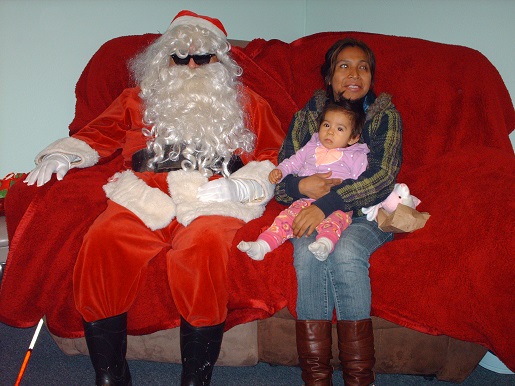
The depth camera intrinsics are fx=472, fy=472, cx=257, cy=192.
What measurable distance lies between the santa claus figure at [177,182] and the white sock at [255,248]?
4.2 inches

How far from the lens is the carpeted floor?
6.39 feet

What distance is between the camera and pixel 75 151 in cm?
213

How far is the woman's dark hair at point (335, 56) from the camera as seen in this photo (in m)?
2.16

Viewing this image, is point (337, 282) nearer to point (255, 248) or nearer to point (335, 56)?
point (255, 248)

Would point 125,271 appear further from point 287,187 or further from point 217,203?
point 287,187

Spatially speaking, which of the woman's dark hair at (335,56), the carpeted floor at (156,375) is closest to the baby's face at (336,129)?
the woman's dark hair at (335,56)

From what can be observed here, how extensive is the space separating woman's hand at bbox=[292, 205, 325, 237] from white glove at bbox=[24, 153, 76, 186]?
1.03m

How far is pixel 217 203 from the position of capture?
1.91 m

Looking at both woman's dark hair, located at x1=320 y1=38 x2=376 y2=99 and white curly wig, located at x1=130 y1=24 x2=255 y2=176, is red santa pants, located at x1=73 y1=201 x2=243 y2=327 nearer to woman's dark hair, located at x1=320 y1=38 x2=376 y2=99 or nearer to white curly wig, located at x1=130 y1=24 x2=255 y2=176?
white curly wig, located at x1=130 y1=24 x2=255 y2=176

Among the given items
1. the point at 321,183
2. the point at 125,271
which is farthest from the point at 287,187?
the point at 125,271

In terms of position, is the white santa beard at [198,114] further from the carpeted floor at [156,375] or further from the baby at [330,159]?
the carpeted floor at [156,375]

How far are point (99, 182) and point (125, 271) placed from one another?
22.0 inches

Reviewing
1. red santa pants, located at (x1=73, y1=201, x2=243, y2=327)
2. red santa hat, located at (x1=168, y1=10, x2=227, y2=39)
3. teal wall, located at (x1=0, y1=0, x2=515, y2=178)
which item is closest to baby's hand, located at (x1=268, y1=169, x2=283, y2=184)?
red santa pants, located at (x1=73, y1=201, x2=243, y2=327)

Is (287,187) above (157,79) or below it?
below
